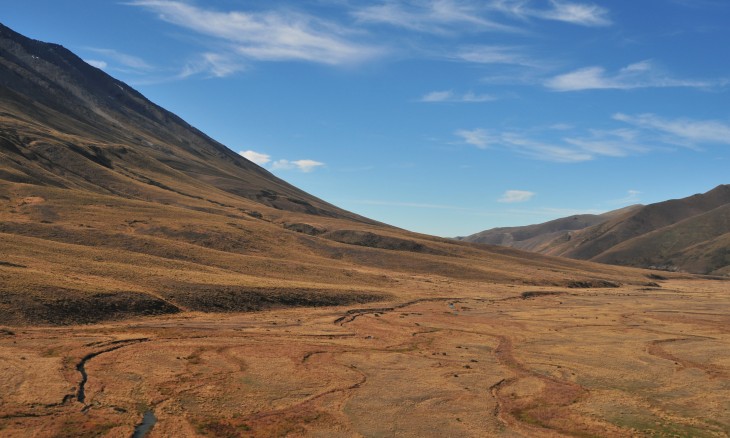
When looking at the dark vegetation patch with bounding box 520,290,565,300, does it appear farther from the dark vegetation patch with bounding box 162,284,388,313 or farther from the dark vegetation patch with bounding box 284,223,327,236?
the dark vegetation patch with bounding box 284,223,327,236

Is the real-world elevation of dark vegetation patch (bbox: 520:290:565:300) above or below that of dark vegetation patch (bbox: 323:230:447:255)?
below

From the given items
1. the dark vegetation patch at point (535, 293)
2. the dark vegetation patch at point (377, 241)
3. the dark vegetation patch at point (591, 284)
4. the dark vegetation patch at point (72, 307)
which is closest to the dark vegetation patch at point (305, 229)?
the dark vegetation patch at point (377, 241)

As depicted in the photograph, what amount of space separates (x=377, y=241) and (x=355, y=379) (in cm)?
10706

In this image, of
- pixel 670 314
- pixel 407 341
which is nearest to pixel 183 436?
pixel 407 341

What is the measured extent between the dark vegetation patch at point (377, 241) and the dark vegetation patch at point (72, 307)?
8563 cm

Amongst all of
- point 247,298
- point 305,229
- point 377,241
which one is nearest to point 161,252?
point 247,298

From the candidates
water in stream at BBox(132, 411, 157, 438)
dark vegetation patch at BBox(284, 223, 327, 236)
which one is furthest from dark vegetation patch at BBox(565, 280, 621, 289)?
water in stream at BBox(132, 411, 157, 438)

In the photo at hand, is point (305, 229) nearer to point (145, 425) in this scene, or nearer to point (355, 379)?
point (355, 379)

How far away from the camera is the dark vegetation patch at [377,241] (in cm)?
13675

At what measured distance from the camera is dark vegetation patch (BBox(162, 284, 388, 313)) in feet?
189

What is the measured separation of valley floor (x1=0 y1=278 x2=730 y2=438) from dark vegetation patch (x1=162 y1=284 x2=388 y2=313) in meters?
4.98

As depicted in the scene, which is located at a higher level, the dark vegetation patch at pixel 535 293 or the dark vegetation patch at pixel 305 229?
the dark vegetation patch at pixel 305 229

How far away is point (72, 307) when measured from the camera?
46688 millimetres

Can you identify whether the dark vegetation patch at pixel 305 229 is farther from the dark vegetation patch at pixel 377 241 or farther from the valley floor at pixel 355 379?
the valley floor at pixel 355 379
